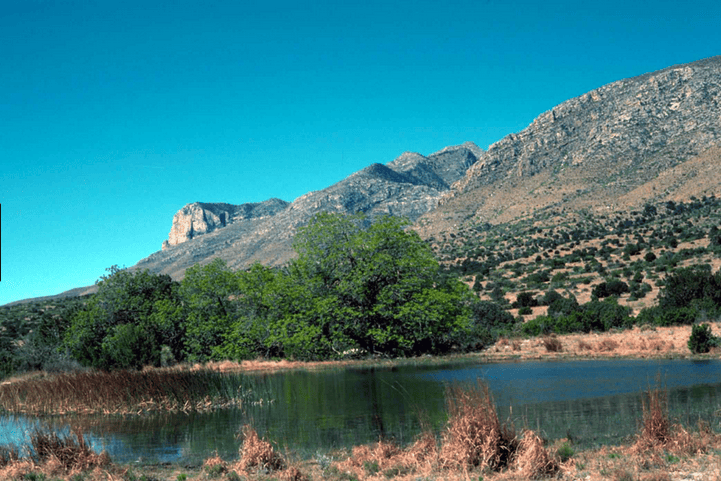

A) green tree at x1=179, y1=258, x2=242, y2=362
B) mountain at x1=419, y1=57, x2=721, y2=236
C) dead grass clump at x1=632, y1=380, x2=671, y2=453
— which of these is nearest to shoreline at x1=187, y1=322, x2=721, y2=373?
green tree at x1=179, y1=258, x2=242, y2=362

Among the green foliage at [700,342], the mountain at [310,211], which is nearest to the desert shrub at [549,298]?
the green foliage at [700,342]

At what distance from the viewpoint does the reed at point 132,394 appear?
21.5 m

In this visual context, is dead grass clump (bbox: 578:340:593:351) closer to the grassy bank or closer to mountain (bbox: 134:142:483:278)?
the grassy bank

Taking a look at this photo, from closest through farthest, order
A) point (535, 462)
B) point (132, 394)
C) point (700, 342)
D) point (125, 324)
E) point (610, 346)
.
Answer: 1. point (535, 462)
2. point (132, 394)
3. point (700, 342)
4. point (610, 346)
5. point (125, 324)

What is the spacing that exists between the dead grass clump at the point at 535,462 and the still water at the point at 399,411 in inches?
43.9

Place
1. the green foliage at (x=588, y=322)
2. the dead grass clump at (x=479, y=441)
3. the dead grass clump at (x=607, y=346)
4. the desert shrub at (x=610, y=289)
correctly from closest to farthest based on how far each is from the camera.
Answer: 1. the dead grass clump at (x=479, y=441)
2. the dead grass clump at (x=607, y=346)
3. the green foliage at (x=588, y=322)
4. the desert shrub at (x=610, y=289)

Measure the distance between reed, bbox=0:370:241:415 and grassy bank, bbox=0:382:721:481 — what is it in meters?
9.39

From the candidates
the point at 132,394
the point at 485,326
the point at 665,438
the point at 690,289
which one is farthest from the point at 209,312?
the point at 665,438

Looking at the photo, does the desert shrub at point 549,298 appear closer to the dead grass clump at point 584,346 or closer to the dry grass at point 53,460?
the dead grass clump at point 584,346

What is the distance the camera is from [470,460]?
410 inches

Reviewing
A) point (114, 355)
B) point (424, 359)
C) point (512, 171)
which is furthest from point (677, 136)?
point (114, 355)

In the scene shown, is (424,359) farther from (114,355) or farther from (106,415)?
(114,355)

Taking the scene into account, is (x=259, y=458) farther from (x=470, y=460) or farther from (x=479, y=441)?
(x=479, y=441)

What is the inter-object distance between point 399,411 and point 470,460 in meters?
7.63
